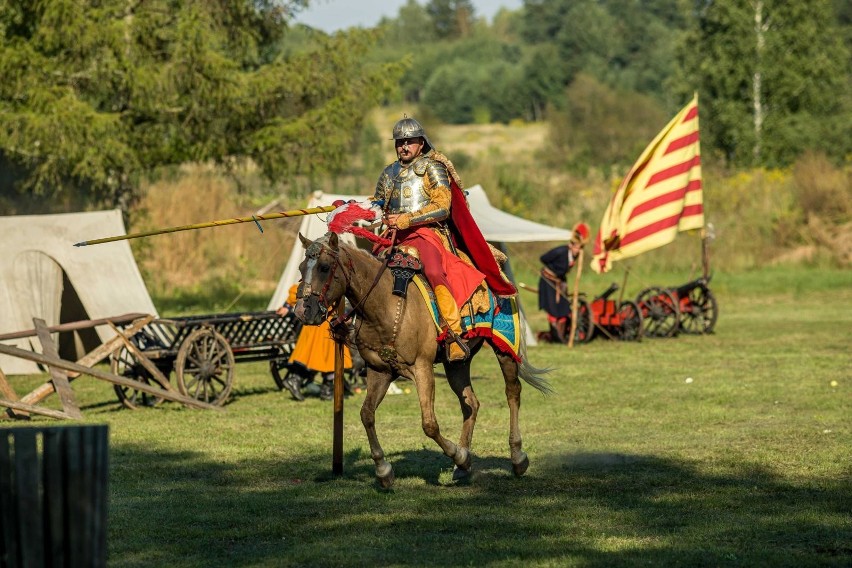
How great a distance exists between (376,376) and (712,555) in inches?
121

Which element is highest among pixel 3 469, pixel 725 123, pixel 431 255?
pixel 725 123

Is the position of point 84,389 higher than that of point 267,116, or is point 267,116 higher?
point 267,116

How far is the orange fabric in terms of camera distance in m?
15.6

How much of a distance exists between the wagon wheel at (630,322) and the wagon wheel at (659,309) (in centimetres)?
24

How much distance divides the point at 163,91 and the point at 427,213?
17928mm

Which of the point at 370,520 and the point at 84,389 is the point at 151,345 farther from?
the point at 370,520

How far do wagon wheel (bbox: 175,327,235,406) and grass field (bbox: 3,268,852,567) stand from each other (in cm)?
42

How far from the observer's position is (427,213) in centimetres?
1005

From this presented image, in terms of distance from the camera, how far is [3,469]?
18.1ft

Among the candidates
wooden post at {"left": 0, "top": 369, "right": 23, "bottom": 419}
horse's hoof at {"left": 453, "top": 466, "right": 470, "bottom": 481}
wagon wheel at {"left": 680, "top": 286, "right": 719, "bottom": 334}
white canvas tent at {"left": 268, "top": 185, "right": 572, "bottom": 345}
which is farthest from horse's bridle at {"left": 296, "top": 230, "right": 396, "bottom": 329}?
wagon wheel at {"left": 680, "top": 286, "right": 719, "bottom": 334}

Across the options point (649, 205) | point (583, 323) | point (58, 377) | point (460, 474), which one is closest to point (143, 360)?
point (58, 377)

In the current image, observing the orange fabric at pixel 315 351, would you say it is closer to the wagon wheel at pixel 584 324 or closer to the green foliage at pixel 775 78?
the wagon wheel at pixel 584 324

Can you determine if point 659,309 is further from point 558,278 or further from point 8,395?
point 8,395

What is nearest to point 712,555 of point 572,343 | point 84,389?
point 84,389
